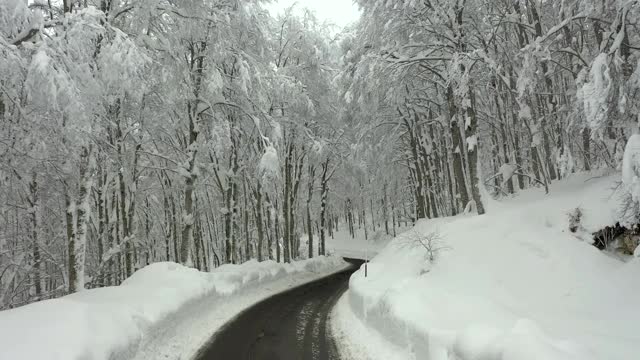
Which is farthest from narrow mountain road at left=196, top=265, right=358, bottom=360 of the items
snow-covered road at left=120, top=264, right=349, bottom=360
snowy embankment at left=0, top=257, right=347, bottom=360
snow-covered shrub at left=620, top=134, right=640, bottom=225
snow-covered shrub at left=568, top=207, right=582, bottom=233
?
snow-covered shrub at left=568, top=207, right=582, bottom=233

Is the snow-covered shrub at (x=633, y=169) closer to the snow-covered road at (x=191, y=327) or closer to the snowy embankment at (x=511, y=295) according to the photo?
the snowy embankment at (x=511, y=295)

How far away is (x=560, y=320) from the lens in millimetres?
7645

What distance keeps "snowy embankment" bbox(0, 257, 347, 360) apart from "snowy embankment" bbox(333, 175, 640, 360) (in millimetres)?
4016

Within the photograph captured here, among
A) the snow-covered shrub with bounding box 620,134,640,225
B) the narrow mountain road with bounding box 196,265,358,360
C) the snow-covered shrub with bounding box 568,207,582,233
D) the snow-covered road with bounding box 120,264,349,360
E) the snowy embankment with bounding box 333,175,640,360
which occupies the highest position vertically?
the snow-covered shrub with bounding box 620,134,640,225

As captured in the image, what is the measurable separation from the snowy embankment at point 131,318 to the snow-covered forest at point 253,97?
6.41 feet

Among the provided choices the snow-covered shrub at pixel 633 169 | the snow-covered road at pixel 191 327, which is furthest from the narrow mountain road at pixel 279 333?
the snow-covered shrub at pixel 633 169

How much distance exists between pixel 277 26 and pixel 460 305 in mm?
21804

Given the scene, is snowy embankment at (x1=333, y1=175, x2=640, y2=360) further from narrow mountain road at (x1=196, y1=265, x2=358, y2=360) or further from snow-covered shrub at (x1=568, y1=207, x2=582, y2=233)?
narrow mountain road at (x1=196, y1=265, x2=358, y2=360)

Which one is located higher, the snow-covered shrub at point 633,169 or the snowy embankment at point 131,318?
the snow-covered shrub at point 633,169

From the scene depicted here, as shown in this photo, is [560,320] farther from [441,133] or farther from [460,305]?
[441,133]

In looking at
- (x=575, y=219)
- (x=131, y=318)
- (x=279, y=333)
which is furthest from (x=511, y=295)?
(x=131, y=318)

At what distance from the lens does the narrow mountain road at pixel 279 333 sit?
896cm

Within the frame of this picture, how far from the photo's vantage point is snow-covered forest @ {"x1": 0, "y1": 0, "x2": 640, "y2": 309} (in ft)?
25.9

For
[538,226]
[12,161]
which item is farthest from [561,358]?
[12,161]
